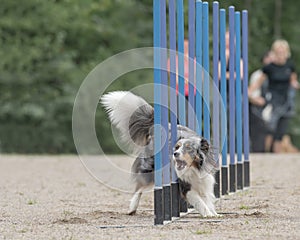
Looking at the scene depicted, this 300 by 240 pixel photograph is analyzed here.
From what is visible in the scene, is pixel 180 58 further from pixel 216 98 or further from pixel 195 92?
pixel 216 98

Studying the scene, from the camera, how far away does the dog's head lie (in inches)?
330

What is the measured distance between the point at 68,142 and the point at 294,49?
24.6ft

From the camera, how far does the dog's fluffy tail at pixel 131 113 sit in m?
8.73

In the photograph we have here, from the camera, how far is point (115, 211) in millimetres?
9180

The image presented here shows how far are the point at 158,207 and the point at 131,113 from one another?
1.32 meters

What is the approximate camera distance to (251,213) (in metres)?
8.67

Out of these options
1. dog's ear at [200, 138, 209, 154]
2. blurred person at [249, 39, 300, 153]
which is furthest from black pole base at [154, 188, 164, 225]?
blurred person at [249, 39, 300, 153]

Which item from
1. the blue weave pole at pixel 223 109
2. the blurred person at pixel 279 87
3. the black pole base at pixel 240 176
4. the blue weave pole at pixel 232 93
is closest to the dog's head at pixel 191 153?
the blue weave pole at pixel 223 109

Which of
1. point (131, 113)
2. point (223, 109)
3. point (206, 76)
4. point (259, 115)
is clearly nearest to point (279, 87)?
point (259, 115)

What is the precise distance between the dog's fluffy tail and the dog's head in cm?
50

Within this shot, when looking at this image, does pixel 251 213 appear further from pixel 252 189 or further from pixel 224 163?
pixel 252 189

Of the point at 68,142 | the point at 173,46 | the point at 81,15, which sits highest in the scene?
the point at 81,15

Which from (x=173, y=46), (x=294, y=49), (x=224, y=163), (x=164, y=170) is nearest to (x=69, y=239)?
(x=164, y=170)

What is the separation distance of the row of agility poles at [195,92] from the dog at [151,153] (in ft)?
0.39
